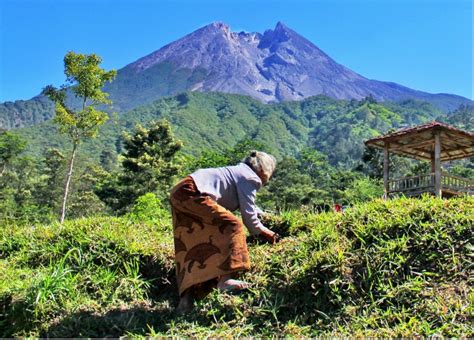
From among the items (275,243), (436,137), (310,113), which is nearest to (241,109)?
(310,113)

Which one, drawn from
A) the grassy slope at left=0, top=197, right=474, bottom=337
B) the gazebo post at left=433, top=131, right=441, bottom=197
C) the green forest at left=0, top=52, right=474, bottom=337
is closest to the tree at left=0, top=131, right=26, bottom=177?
the gazebo post at left=433, top=131, right=441, bottom=197

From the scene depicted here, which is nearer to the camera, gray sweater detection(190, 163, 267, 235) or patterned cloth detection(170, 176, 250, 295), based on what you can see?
patterned cloth detection(170, 176, 250, 295)

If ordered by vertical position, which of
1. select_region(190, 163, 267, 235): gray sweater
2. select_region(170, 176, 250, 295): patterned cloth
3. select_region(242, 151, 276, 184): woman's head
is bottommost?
select_region(170, 176, 250, 295): patterned cloth

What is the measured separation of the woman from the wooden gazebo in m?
11.0

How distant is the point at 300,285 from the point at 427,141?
13032 millimetres

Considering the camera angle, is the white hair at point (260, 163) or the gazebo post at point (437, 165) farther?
the gazebo post at point (437, 165)

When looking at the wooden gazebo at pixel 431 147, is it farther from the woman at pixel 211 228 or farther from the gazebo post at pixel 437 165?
the woman at pixel 211 228

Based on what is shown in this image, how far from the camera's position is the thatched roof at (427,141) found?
45.3ft

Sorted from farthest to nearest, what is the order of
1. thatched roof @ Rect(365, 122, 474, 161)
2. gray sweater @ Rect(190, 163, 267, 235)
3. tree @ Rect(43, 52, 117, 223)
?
tree @ Rect(43, 52, 117, 223), thatched roof @ Rect(365, 122, 474, 161), gray sweater @ Rect(190, 163, 267, 235)

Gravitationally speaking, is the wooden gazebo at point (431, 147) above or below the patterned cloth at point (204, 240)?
above

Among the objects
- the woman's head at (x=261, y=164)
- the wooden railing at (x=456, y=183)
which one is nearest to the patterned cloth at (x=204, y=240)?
the woman's head at (x=261, y=164)

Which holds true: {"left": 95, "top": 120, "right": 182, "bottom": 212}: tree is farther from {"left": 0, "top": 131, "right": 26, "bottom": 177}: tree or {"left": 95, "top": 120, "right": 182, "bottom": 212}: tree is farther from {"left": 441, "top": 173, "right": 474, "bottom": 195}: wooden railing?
{"left": 441, "top": 173, "right": 474, "bottom": 195}: wooden railing

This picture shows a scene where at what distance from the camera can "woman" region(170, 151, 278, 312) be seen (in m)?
3.24

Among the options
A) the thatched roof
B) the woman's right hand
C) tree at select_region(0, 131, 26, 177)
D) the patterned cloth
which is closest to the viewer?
the patterned cloth
